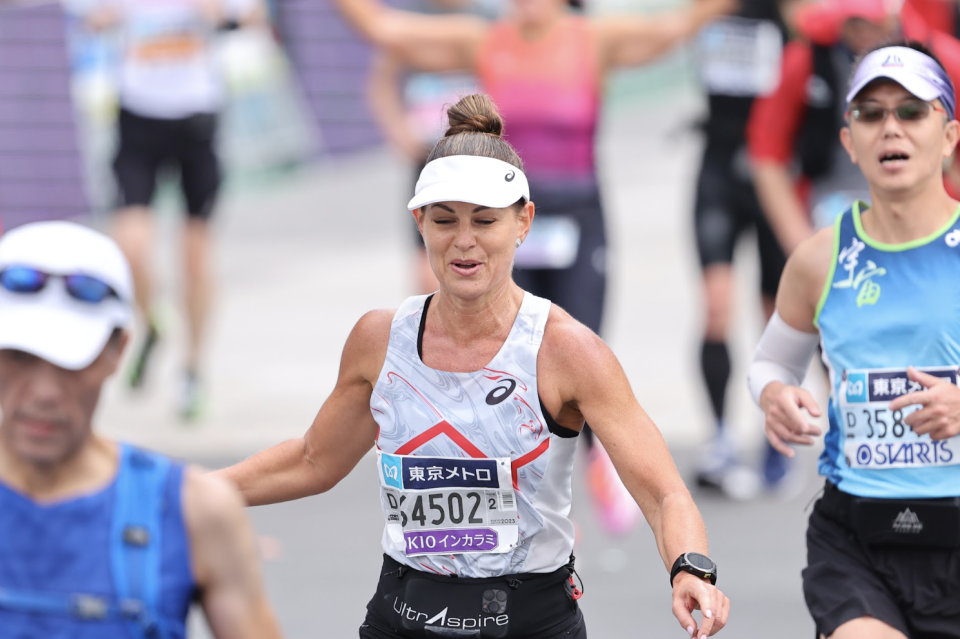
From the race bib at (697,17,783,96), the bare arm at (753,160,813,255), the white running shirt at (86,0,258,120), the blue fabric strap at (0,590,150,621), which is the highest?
the white running shirt at (86,0,258,120)

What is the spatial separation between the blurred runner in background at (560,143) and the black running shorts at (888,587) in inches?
107

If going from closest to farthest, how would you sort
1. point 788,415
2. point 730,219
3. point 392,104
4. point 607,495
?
point 788,415 < point 607,495 < point 730,219 < point 392,104

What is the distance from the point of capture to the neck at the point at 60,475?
2.47 m

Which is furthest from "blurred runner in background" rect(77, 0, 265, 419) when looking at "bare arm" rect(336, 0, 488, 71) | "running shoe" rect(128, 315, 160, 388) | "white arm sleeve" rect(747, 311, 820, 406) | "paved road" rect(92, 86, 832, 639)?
"white arm sleeve" rect(747, 311, 820, 406)

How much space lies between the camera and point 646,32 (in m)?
7.14

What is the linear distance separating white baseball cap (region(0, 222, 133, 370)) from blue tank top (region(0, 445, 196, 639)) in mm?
238

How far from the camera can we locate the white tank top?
3355 mm

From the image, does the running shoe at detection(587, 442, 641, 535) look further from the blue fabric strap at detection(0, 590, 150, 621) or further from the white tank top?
the blue fabric strap at detection(0, 590, 150, 621)

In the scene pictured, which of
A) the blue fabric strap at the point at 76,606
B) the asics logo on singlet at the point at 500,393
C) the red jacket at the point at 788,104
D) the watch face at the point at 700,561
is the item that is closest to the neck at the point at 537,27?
the red jacket at the point at 788,104

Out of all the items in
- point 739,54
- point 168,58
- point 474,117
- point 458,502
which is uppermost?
point 168,58

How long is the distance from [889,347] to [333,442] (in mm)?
1249

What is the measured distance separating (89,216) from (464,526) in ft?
35.0

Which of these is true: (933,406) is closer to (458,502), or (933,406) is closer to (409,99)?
(458,502)

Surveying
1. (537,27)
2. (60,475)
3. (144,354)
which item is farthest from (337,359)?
(60,475)
